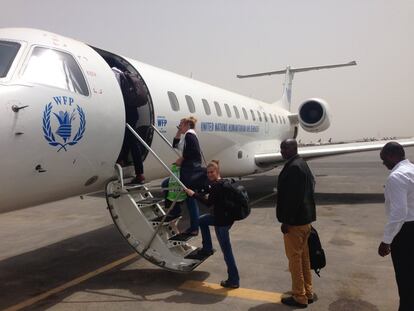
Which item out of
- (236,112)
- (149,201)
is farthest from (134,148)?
(236,112)

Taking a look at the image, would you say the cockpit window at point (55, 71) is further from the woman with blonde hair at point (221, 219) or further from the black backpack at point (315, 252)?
the black backpack at point (315, 252)

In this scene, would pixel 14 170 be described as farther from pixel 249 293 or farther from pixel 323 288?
pixel 323 288

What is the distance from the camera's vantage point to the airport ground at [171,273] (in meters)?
5.06

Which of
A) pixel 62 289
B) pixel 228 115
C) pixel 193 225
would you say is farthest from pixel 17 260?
pixel 228 115

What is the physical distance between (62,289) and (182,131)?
2.92 metres

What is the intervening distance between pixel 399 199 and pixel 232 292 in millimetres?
2506

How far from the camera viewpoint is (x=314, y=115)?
1741 centimetres

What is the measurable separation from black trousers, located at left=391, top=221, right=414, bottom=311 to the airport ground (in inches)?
34.0

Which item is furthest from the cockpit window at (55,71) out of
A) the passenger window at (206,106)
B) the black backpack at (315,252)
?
the passenger window at (206,106)

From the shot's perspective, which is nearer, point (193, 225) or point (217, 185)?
point (217, 185)

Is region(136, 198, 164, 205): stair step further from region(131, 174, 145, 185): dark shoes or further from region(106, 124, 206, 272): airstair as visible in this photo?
region(131, 174, 145, 185): dark shoes

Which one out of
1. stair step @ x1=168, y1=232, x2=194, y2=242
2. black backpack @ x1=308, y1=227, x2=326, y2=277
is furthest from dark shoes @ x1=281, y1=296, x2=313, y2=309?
stair step @ x1=168, y1=232, x2=194, y2=242

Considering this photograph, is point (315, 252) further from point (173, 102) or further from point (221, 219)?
point (173, 102)

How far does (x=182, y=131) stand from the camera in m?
6.77
